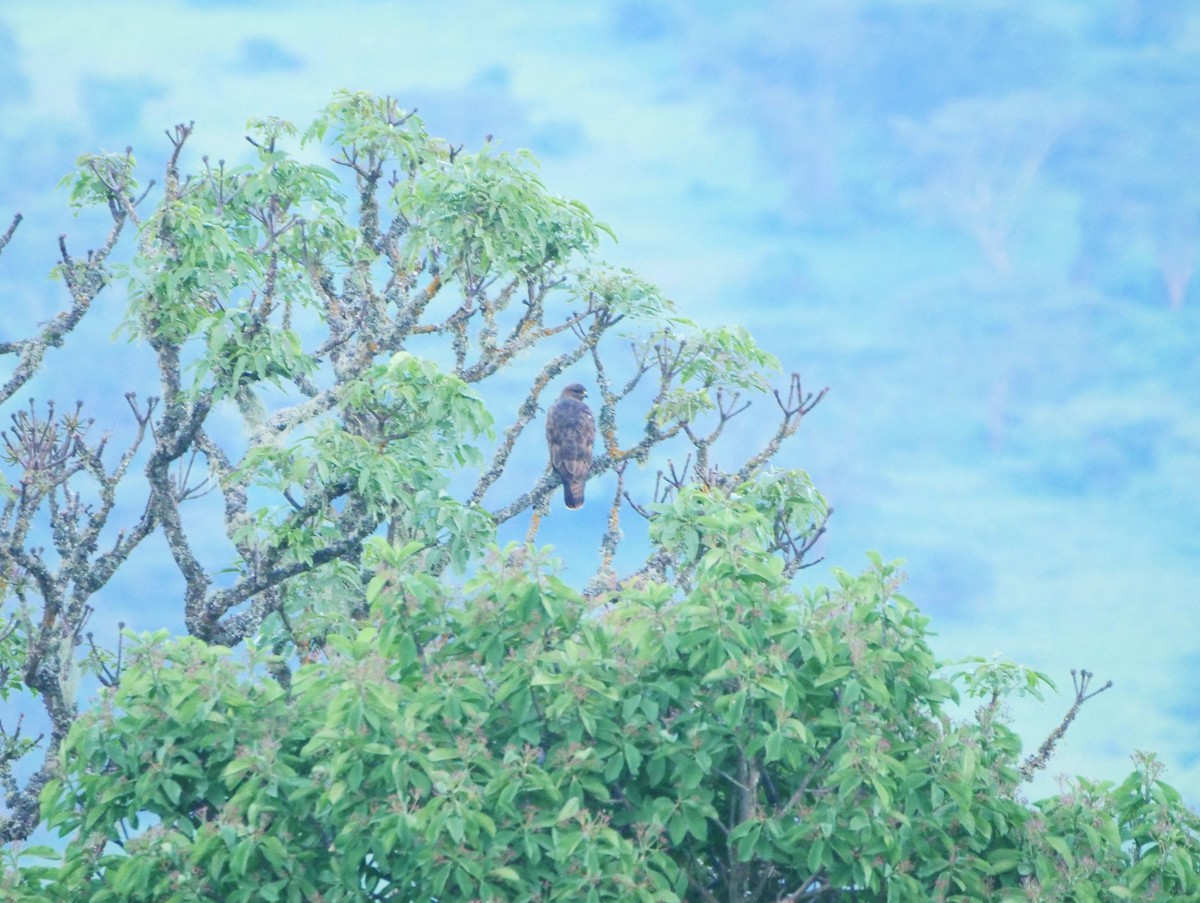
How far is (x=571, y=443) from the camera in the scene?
13.6 m

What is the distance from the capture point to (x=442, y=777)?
23.8 ft

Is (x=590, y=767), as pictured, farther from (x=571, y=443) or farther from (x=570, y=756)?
(x=571, y=443)

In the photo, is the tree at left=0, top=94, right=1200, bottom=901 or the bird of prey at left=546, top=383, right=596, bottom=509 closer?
the tree at left=0, top=94, right=1200, bottom=901

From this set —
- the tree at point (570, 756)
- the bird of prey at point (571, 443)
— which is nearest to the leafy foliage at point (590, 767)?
the tree at point (570, 756)

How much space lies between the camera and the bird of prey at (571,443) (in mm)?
13391

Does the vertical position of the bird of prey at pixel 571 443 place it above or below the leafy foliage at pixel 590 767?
above

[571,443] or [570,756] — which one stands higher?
[571,443]

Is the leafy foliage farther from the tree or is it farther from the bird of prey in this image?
the bird of prey

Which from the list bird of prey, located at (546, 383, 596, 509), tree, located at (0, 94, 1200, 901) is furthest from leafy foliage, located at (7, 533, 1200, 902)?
bird of prey, located at (546, 383, 596, 509)

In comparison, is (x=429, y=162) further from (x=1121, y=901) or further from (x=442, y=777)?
(x=1121, y=901)

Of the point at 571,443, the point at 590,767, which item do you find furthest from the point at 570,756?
the point at 571,443

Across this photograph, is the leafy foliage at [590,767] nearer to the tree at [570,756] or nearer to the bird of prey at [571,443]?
the tree at [570,756]

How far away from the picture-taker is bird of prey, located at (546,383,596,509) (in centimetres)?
1339

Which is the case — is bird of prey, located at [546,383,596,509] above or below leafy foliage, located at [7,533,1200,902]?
above
